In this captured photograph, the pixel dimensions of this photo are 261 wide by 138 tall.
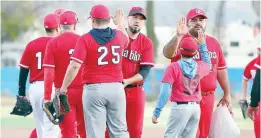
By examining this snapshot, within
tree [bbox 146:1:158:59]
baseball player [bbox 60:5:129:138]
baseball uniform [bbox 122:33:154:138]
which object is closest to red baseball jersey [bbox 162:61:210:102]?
baseball player [bbox 60:5:129:138]

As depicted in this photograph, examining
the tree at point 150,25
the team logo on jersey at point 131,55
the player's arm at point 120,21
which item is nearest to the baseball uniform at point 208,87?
the team logo on jersey at point 131,55

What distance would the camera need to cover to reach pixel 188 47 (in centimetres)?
1177

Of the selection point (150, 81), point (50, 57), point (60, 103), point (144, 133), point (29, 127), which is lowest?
point (150, 81)

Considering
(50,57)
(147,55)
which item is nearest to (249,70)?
(147,55)

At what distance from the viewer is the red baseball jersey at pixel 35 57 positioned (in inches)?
543

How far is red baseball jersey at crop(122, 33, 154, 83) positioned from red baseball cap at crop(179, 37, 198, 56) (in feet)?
2.98

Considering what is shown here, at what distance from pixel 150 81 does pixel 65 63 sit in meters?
28.9

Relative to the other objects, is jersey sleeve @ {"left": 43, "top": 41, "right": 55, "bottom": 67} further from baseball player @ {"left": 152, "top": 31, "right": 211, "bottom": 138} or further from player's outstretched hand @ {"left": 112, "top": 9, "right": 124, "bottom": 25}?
baseball player @ {"left": 152, "top": 31, "right": 211, "bottom": 138}

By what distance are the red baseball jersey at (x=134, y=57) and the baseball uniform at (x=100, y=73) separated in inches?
33.2

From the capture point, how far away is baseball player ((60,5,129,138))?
A: 37.8ft

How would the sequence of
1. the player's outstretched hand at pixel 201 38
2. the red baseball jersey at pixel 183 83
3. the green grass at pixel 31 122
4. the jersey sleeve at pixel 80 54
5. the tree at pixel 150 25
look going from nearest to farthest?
1. the jersey sleeve at pixel 80 54
2. the red baseball jersey at pixel 183 83
3. the player's outstretched hand at pixel 201 38
4. the green grass at pixel 31 122
5. the tree at pixel 150 25

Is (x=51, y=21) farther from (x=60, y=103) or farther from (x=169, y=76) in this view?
(x=169, y=76)

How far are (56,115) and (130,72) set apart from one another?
123 centimetres

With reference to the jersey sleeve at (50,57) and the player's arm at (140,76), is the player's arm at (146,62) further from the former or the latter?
the jersey sleeve at (50,57)
